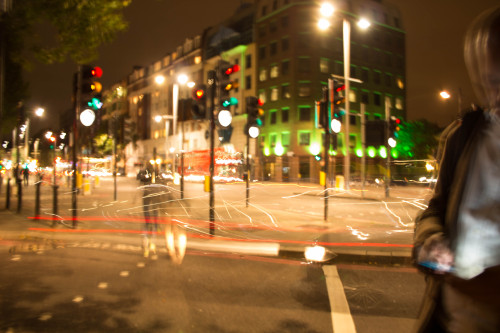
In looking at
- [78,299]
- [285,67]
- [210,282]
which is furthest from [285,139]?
[78,299]

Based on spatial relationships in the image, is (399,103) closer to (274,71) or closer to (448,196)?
(274,71)

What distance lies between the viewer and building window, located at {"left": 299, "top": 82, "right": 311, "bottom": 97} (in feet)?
162

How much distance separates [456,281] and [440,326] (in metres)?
0.24

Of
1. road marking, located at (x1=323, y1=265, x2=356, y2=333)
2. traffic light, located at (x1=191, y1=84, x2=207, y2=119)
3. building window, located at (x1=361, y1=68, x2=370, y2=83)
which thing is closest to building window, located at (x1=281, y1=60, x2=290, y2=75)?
building window, located at (x1=361, y1=68, x2=370, y2=83)

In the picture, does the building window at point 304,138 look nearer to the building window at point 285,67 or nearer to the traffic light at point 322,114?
the building window at point 285,67

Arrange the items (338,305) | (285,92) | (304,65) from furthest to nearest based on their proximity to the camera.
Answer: (285,92) < (304,65) < (338,305)

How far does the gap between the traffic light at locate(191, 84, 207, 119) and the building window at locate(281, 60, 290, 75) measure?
42702 mm

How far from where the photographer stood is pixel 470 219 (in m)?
1.22

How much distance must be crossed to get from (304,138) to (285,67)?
10.1m

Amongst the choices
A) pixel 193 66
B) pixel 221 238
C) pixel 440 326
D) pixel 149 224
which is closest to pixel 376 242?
pixel 221 238

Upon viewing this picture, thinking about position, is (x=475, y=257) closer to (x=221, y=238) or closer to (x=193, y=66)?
(x=221, y=238)

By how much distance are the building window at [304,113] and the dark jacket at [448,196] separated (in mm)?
49176

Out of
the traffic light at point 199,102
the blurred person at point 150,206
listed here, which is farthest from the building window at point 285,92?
the blurred person at point 150,206

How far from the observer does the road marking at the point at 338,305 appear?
3865 mm
